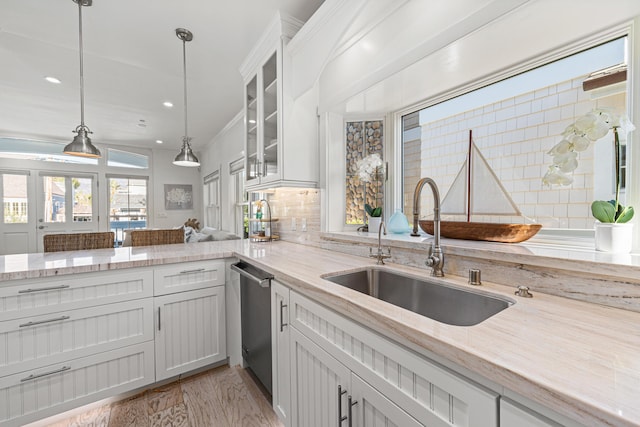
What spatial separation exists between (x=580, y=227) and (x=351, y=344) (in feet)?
3.86

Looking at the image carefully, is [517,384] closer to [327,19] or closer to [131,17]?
[327,19]

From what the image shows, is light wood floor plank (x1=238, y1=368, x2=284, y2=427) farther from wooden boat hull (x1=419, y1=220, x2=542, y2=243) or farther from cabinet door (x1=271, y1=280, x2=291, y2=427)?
wooden boat hull (x1=419, y1=220, x2=542, y2=243)

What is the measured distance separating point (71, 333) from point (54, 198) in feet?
19.6

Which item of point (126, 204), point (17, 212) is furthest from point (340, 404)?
point (17, 212)

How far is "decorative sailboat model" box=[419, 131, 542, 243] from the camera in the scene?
1.27m

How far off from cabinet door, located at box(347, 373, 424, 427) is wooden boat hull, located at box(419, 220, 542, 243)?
92 centimetres

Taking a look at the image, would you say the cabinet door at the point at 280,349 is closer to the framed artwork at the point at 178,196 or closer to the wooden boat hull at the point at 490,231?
the wooden boat hull at the point at 490,231

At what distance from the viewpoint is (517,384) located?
498 mm

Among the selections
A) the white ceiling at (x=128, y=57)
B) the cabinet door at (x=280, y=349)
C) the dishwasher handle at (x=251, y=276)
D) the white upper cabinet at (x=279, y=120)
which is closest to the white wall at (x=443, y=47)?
the white upper cabinet at (x=279, y=120)

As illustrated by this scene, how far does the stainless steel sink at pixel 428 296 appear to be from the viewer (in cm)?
100

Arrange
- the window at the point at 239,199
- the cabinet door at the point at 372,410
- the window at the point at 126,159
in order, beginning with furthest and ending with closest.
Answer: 1. the window at the point at 126,159
2. the window at the point at 239,199
3. the cabinet door at the point at 372,410

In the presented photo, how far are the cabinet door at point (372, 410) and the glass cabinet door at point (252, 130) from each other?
6.07 ft

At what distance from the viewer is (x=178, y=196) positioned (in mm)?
6836

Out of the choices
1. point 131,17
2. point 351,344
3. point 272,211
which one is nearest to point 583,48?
point 351,344
